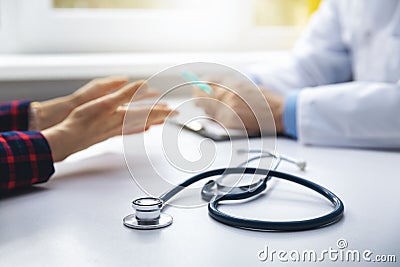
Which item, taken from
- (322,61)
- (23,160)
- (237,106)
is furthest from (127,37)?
(23,160)

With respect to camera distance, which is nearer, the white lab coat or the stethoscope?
the stethoscope

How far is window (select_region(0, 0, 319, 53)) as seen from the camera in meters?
1.41

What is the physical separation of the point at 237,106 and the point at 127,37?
2.04 ft

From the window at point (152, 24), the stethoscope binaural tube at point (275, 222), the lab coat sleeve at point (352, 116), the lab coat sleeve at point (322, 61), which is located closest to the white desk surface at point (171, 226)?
the stethoscope binaural tube at point (275, 222)

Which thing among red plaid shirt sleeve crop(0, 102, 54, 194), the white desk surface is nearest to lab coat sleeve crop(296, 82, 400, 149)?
the white desk surface

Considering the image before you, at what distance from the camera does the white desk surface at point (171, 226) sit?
0.54 metres

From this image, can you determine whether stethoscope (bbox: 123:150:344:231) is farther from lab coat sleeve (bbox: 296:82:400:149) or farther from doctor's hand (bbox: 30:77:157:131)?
doctor's hand (bbox: 30:77:157:131)

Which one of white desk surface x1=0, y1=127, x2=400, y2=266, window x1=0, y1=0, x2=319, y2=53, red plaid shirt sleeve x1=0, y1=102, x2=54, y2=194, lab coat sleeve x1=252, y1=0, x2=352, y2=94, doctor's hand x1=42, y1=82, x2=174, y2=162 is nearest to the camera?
white desk surface x1=0, y1=127, x2=400, y2=266

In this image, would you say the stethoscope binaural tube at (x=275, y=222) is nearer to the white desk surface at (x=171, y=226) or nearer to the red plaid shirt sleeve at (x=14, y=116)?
the white desk surface at (x=171, y=226)

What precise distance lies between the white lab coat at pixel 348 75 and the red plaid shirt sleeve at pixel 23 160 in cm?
43

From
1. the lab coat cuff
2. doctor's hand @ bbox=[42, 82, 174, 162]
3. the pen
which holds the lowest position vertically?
the lab coat cuff

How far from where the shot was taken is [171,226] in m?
0.61

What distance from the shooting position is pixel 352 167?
855mm

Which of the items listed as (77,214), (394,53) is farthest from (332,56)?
(77,214)
